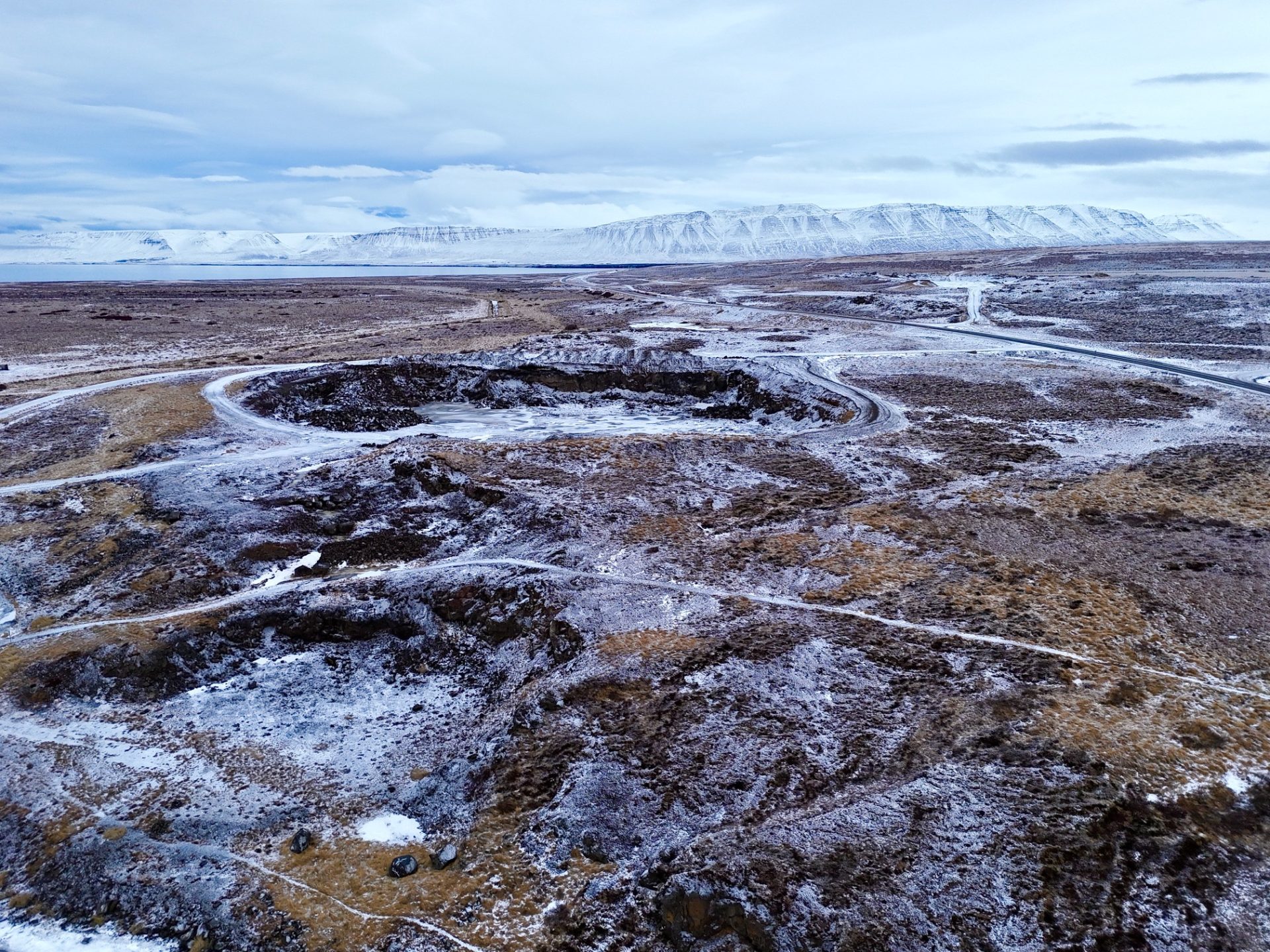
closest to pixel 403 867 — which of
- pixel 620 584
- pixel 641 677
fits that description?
pixel 641 677

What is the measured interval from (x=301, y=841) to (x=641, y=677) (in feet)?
16.1

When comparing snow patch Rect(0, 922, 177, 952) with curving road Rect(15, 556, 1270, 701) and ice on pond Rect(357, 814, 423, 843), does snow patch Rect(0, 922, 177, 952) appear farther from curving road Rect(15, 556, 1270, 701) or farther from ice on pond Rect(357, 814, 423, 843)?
curving road Rect(15, 556, 1270, 701)

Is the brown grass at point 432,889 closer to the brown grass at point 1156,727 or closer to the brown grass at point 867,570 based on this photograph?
the brown grass at point 1156,727

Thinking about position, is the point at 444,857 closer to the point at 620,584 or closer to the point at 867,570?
the point at 620,584

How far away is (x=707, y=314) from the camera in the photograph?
182ft

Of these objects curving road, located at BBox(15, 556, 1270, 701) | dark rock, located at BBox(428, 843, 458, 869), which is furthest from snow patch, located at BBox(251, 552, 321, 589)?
dark rock, located at BBox(428, 843, 458, 869)

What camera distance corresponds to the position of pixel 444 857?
800 cm

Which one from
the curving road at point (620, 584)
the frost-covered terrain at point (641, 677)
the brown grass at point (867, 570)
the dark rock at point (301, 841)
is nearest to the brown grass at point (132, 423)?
the frost-covered terrain at point (641, 677)

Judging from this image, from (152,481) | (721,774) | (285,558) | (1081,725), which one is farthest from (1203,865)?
(152,481)

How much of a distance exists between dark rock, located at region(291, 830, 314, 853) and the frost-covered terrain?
6 centimetres

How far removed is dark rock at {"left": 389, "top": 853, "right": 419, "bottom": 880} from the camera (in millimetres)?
7875

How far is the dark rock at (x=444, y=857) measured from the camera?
26.1 ft

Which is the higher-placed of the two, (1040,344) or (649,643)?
(1040,344)

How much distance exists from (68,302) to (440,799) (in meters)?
91.6
